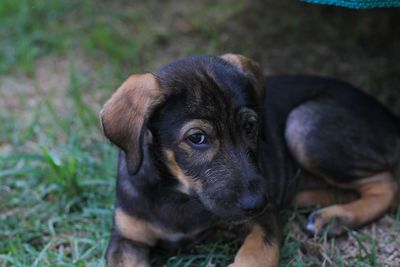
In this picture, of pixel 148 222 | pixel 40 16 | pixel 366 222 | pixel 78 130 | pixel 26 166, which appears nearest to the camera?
pixel 148 222

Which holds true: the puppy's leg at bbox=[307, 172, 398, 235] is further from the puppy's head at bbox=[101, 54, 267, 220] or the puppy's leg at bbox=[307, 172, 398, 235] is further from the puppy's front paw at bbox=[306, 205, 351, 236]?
the puppy's head at bbox=[101, 54, 267, 220]

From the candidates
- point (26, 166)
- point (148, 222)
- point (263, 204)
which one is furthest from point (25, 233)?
point (263, 204)

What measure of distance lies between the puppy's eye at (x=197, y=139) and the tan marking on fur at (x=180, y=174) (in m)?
0.16

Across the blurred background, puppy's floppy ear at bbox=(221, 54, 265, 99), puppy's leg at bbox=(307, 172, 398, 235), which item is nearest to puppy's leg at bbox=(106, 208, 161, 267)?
the blurred background

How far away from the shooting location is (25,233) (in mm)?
4773

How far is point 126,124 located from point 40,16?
185 inches

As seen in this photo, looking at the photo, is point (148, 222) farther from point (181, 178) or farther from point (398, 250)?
point (398, 250)

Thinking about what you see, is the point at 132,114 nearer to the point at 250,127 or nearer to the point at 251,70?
the point at 250,127

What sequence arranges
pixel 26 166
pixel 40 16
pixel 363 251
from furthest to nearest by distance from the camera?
pixel 40 16 < pixel 26 166 < pixel 363 251

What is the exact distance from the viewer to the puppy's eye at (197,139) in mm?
3693

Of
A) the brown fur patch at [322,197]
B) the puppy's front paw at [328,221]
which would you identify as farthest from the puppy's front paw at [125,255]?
the brown fur patch at [322,197]

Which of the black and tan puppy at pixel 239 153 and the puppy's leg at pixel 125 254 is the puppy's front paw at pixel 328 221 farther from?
the puppy's leg at pixel 125 254

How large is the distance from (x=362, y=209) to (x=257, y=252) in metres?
1.13

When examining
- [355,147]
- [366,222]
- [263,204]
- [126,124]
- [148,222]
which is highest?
[126,124]
